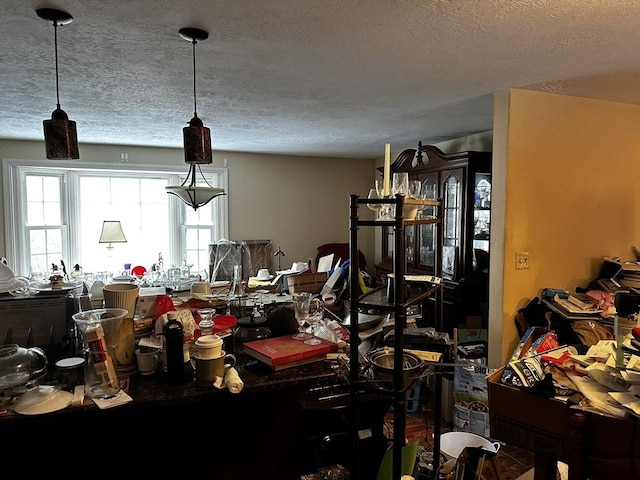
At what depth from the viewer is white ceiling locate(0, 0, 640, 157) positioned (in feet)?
5.31

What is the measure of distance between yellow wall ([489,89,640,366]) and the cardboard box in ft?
3.86

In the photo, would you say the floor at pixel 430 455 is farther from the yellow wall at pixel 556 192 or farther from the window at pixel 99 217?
the window at pixel 99 217

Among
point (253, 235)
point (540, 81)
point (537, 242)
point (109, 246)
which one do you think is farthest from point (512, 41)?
point (109, 246)

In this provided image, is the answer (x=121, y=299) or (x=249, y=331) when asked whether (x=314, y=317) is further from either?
(x=121, y=299)

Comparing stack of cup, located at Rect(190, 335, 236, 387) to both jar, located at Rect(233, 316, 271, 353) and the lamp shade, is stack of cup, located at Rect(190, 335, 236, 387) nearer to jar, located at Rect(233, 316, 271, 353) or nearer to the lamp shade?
jar, located at Rect(233, 316, 271, 353)

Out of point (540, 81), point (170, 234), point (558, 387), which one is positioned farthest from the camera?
point (170, 234)

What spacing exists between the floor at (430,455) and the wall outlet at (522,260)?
3.67 ft

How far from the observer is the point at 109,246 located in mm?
4934

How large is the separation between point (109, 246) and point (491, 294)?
4.14m

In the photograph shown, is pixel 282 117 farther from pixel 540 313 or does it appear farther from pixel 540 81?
pixel 540 313

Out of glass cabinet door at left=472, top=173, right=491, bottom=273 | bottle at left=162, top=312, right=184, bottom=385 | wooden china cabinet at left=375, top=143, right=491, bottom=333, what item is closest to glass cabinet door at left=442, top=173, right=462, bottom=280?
wooden china cabinet at left=375, top=143, right=491, bottom=333

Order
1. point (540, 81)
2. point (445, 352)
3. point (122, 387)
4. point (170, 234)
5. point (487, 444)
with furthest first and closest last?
point (170, 234) → point (540, 81) → point (487, 444) → point (445, 352) → point (122, 387)

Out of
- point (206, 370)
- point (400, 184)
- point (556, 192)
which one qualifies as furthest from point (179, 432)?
point (556, 192)

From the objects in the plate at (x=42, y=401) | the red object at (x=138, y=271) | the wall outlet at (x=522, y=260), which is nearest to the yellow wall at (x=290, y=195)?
the red object at (x=138, y=271)
